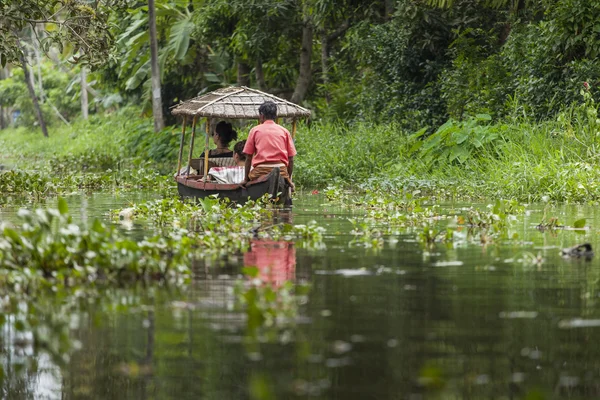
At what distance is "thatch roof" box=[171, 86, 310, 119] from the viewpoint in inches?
740

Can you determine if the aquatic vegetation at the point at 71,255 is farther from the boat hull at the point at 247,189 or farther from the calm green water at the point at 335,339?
the boat hull at the point at 247,189

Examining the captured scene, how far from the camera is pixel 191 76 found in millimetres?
40094

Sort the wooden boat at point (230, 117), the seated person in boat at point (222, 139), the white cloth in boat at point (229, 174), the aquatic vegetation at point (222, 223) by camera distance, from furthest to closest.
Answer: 1. the seated person in boat at point (222, 139)
2. the white cloth in boat at point (229, 174)
3. the wooden boat at point (230, 117)
4. the aquatic vegetation at point (222, 223)

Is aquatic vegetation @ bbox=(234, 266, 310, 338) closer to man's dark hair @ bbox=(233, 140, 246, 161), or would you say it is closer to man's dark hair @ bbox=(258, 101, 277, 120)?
man's dark hair @ bbox=(258, 101, 277, 120)

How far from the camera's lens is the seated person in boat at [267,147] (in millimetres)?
17266

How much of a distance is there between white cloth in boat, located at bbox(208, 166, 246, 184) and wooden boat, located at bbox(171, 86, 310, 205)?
0.19 m

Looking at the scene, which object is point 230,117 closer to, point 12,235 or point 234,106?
point 234,106

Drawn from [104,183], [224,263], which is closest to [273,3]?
[104,183]

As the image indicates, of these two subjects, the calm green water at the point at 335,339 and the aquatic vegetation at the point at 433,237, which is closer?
the calm green water at the point at 335,339

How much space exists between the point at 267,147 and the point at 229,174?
1.82 m

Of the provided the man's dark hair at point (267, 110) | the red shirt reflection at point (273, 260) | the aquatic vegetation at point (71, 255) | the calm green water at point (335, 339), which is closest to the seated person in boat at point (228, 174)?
the man's dark hair at point (267, 110)

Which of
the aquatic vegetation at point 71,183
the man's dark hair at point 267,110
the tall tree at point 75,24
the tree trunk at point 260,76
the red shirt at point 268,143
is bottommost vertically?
the aquatic vegetation at point 71,183

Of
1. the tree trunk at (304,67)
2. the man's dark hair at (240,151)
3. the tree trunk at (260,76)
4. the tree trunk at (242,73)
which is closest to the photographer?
the man's dark hair at (240,151)

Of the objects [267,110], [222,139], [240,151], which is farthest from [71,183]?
[267,110]
